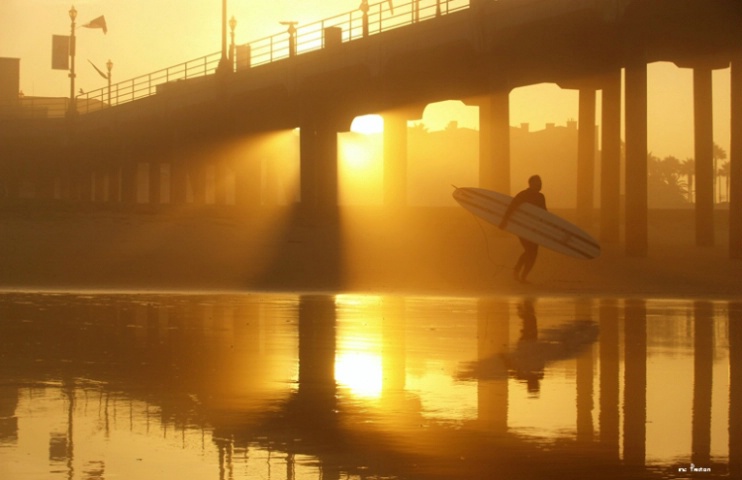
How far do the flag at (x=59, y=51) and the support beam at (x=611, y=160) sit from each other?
7223 centimetres

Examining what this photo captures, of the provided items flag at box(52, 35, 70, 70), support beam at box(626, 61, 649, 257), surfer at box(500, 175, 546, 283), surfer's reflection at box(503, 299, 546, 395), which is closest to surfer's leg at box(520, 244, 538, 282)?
surfer at box(500, 175, 546, 283)

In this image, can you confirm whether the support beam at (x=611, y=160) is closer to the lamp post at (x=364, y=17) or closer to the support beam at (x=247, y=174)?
the lamp post at (x=364, y=17)

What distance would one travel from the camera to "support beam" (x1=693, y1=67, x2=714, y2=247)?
48906 mm

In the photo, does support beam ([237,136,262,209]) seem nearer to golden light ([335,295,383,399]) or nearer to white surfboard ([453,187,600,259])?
white surfboard ([453,187,600,259])

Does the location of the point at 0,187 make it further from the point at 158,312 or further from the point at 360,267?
the point at 158,312

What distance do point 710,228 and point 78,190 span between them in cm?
9691

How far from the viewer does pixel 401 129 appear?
223 feet

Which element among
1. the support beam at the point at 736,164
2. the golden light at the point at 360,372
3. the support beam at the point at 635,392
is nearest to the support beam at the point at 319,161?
the support beam at the point at 736,164

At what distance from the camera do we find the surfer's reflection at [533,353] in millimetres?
11875

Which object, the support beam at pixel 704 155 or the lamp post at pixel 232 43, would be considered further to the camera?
the lamp post at pixel 232 43

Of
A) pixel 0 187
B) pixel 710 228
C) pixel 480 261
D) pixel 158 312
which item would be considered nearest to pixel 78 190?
pixel 0 187

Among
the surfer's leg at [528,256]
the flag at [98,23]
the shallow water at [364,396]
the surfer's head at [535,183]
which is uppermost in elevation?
the flag at [98,23]

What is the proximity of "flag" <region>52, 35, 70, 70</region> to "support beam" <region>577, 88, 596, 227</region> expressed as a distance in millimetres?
64887

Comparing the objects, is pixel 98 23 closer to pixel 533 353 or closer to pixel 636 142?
pixel 636 142
